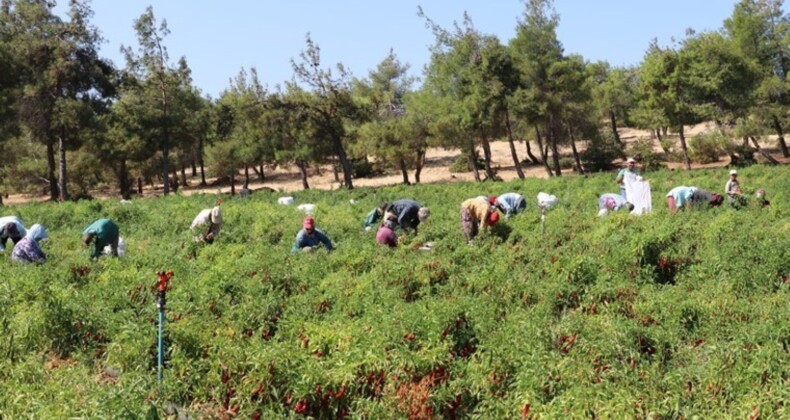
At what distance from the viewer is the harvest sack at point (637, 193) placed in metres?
14.3

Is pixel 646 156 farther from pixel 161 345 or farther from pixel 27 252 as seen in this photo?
pixel 161 345

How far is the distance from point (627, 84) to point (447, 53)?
96.0ft

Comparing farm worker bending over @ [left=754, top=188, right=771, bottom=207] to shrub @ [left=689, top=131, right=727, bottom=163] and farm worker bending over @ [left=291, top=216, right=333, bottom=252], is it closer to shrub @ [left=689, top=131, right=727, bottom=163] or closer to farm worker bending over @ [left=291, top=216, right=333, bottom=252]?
farm worker bending over @ [left=291, top=216, right=333, bottom=252]

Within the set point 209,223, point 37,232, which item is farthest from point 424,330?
point 37,232

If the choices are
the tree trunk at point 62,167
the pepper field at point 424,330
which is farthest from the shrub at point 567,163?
the pepper field at point 424,330

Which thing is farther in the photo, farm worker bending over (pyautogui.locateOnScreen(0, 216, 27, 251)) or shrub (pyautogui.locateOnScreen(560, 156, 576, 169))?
shrub (pyautogui.locateOnScreen(560, 156, 576, 169))

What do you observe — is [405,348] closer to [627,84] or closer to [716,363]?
[716,363]

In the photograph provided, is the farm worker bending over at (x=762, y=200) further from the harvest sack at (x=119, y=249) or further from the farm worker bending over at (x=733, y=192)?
the harvest sack at (x=119, y=249)

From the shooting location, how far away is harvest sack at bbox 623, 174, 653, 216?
14.3 meters

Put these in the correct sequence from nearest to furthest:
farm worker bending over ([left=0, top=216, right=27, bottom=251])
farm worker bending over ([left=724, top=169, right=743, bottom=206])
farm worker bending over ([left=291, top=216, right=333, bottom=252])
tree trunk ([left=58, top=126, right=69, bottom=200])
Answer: farm worker bending over ([left=291, top=216, right=333, bottom=252]) < farm worker bending over ([left=0, top=216, right=27, bottom=251]) < farm worker bending over ([left=724, top=169, right=743, bottom=206]) < tree trunk ([left=58, top=126, right=69, bottom=200])

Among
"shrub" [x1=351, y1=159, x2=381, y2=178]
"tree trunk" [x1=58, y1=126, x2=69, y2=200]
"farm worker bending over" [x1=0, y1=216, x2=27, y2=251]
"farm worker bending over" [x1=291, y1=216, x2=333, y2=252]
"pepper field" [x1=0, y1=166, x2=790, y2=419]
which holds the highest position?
"tree trunk" [x1=58, y1=126, x2=69, y2=200]

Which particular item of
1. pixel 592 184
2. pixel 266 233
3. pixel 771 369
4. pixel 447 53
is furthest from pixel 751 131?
pixel 771 369

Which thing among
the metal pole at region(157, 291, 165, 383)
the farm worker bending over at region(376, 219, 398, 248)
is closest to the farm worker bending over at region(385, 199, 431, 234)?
the farm worker bending over at region(376, 219, 398, 248)

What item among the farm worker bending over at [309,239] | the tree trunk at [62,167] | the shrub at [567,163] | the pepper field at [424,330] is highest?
the tree trunk at [62,167]
